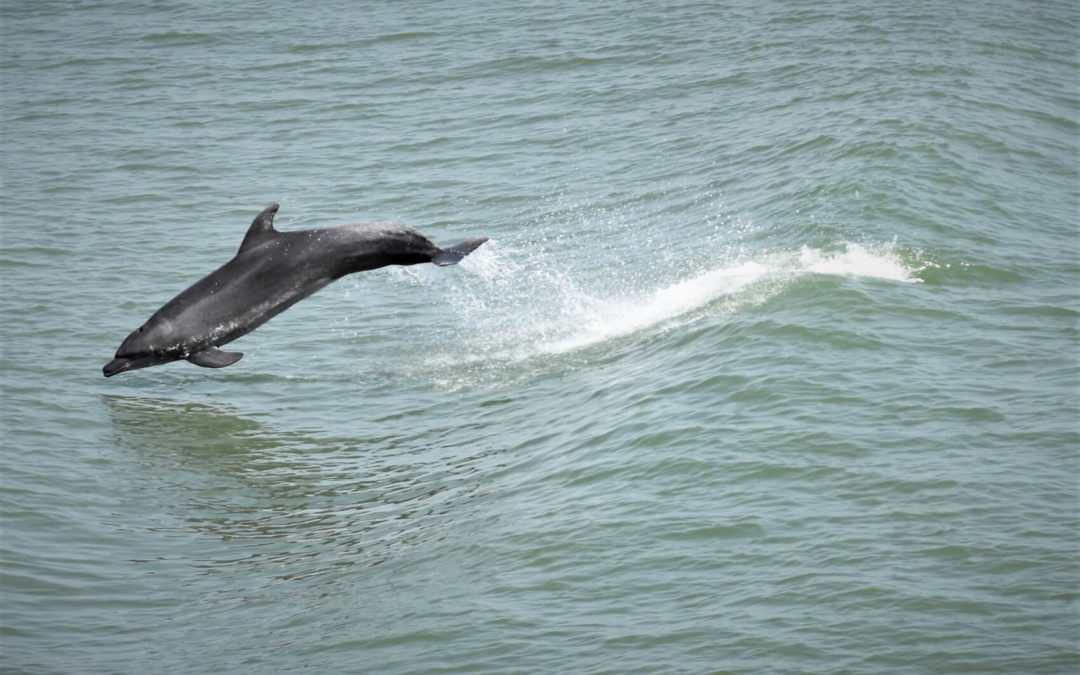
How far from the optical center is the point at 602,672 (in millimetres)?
9508

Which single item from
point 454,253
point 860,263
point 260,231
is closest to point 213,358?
point 260,231

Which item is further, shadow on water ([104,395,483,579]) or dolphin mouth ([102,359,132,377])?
dolphin mouth ([102,359,132,377])

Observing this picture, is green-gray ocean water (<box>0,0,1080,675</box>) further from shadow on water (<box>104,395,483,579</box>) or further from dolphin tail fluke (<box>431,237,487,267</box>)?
dolphin tail fluke (<box>431,237,487,267</box>)

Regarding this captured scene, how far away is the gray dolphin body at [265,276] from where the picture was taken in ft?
45.7

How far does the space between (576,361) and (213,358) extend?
186 inches

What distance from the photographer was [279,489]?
1422 cm

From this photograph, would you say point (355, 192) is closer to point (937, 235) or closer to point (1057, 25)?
point (937, 235)

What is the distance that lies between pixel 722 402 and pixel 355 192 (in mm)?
13119

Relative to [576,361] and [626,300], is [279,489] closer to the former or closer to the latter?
[576,361]

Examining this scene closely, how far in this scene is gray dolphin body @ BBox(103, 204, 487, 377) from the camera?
13938 millimetres

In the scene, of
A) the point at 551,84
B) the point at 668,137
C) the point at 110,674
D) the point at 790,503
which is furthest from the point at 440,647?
the point at 551,84

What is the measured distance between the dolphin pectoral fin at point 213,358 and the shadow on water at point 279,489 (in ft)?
4.31

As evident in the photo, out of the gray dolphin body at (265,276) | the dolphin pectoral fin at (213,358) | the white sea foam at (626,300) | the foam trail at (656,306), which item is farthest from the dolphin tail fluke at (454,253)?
the foam trail at (656,306)

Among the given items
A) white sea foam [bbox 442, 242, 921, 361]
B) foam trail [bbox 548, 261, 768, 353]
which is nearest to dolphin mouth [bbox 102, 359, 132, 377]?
white sea foam [bbox 442, 242, 921, 361]
